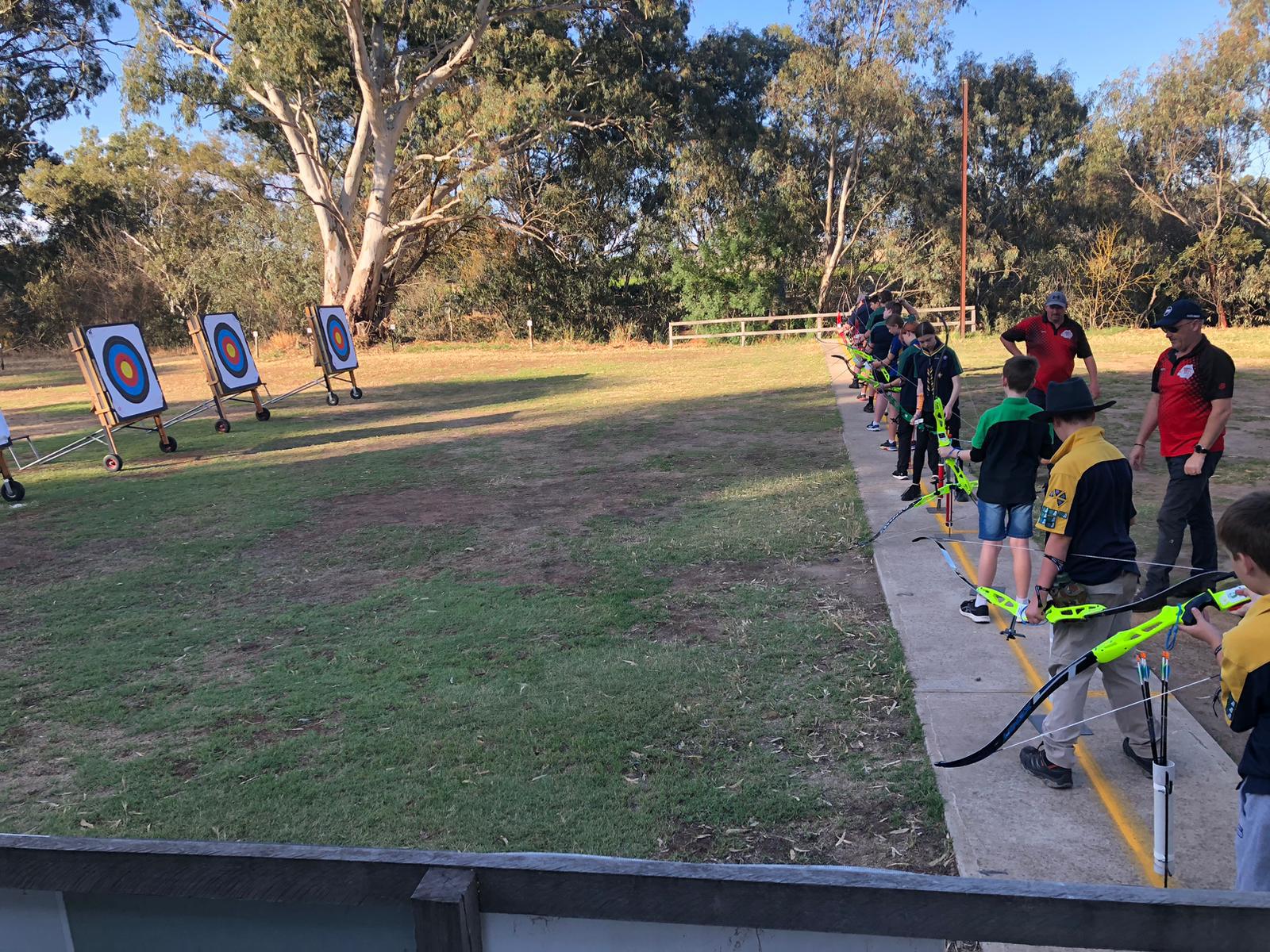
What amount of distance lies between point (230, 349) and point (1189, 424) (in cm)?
1501

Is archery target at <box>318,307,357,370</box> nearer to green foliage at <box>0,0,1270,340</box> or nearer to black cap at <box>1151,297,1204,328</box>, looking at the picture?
green foliage at <box>0,0,1270,340</box>

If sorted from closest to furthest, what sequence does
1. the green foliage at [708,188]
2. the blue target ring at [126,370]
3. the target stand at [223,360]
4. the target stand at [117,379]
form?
the target stand at [117,379]
the blue target ring at [126,370]
the target stand at [223,360]
the green foliage at [708,188]

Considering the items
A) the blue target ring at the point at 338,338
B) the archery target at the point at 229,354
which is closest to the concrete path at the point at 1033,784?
the archery target at the point at 229,354

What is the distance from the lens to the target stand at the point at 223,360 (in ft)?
50.7

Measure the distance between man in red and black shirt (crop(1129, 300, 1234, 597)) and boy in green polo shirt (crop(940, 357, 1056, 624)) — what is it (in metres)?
0.60

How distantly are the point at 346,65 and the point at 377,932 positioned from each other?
103ft

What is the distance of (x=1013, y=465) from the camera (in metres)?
5.39

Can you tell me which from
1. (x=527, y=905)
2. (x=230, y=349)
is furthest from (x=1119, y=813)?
(x=230, y=349)

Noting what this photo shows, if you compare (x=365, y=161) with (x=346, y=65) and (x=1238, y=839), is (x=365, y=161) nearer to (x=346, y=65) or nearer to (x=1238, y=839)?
(x=346, y=65)

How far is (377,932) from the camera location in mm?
1715

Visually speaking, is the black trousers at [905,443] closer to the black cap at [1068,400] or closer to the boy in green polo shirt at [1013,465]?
the boy in green polo shirt at [1013,465]

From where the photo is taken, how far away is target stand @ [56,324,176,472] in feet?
41.7

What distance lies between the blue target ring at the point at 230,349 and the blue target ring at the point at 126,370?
2.17m

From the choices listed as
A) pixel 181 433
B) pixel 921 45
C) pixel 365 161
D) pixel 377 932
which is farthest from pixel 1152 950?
pixel 921 45
